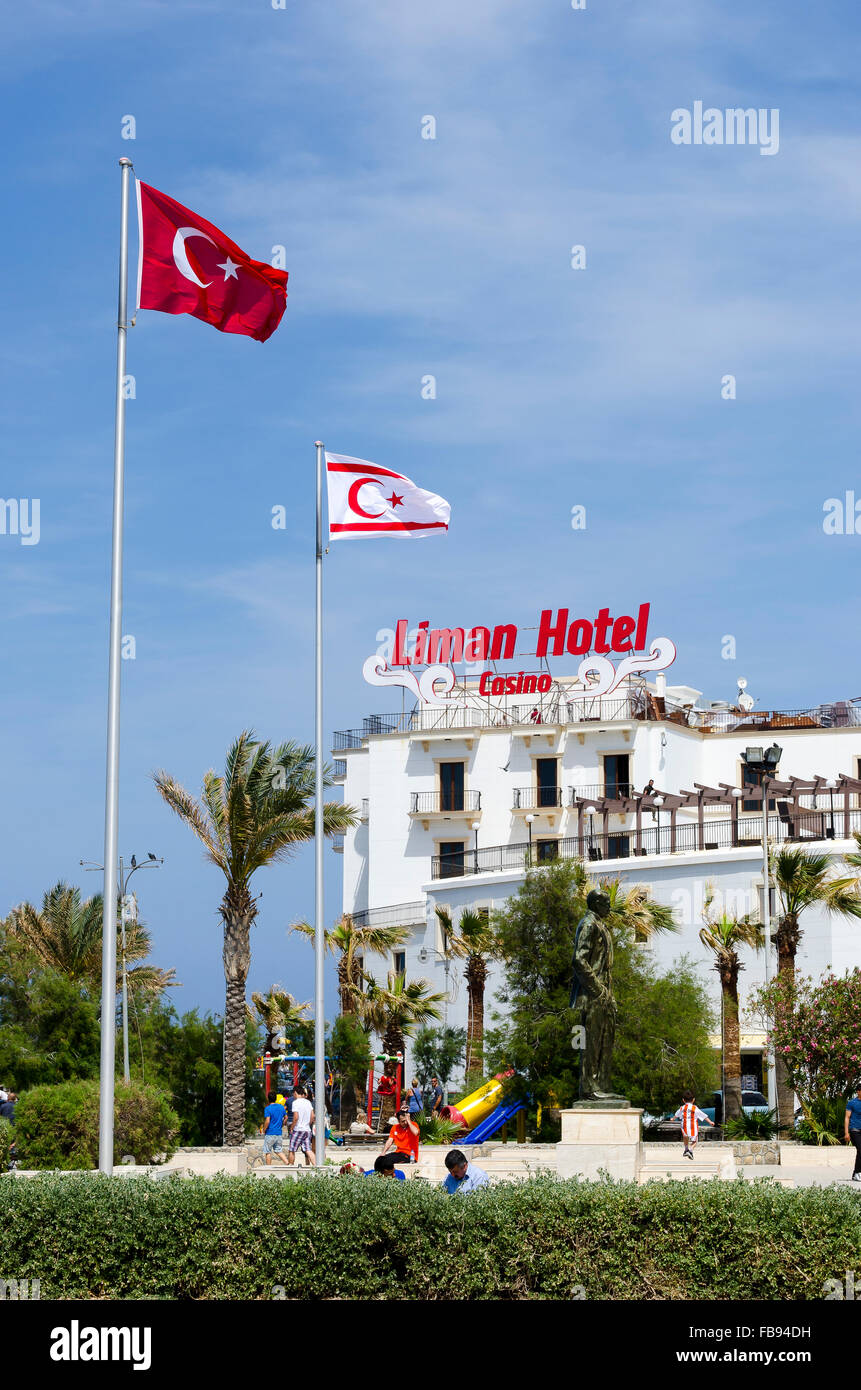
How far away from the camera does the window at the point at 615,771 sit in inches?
2381

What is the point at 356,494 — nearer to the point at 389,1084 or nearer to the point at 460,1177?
Result: the point at 460,1177

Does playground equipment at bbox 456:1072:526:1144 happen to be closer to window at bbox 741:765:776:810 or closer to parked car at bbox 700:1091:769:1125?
parked car at bbox 700:1091:769:1125

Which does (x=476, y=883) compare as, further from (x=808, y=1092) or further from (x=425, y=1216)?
(x=425, y=1216)

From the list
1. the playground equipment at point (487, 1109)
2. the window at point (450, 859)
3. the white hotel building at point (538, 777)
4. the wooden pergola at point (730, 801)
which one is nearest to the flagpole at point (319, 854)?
the playground equipment at point (487, 1109)

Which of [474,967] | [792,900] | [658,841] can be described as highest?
[658,841]

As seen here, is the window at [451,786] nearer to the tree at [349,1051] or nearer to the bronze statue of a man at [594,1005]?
the tree at [349,1051]

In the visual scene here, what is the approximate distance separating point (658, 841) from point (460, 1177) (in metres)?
39.9

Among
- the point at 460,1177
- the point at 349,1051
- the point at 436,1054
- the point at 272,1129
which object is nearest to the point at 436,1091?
the point at 436,1054

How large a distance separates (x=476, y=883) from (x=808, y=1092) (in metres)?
21.8

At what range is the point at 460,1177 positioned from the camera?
12523 millimetres

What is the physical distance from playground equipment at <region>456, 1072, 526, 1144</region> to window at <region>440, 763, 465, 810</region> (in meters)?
23.6

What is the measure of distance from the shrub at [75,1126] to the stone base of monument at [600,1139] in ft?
29.7

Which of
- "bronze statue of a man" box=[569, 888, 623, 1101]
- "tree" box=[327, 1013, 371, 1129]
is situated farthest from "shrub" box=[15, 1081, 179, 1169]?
"tree" box=[327, 1013, 371, 1129]
